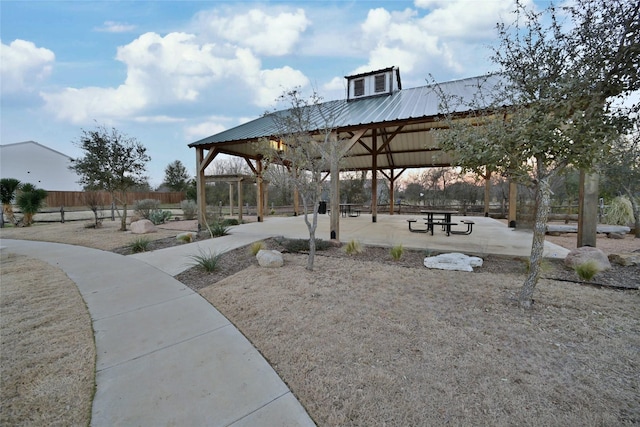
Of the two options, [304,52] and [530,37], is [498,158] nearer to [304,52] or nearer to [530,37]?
[530,37]

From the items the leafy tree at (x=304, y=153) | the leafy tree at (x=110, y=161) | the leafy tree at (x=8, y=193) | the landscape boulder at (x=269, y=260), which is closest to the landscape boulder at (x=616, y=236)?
the leafy tree at (x=304, y=153)

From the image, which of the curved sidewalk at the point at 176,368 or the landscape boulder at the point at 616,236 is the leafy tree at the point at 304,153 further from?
the landscape boulder at the point at 616,236

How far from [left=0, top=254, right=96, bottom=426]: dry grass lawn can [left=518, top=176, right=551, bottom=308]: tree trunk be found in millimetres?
4136

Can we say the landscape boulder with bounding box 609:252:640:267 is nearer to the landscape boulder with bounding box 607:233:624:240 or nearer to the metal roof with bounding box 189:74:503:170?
the metal roof with bounding box 189:74:503:170

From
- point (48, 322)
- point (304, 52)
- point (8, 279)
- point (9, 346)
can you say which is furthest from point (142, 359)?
point (304, 52)

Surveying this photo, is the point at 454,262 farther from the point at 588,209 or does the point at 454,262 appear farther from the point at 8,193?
the point at 8,193

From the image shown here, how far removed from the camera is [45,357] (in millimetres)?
2180

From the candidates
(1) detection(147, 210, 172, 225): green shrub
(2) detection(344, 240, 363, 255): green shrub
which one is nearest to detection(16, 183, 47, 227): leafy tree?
(1) detection(147, 210, 172, 225): green shrub

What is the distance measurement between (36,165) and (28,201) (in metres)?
24.5

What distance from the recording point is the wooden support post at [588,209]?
511 centimetres

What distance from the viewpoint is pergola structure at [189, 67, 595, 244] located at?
6.68 metres

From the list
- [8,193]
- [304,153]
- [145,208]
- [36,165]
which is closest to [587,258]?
[304,153]

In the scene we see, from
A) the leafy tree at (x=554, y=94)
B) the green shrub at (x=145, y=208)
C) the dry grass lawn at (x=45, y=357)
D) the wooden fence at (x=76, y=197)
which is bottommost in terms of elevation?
the dry grass lawn at (x=45, y=357)

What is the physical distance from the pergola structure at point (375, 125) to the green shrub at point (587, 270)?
261 cm
